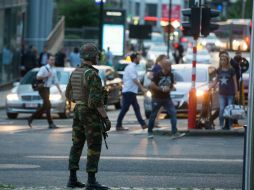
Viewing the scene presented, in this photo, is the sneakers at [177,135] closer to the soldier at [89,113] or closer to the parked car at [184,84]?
the parked car at [184,84]

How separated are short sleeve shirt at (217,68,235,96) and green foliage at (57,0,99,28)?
55.1 m

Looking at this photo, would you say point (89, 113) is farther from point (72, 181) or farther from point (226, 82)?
point (226, 82)

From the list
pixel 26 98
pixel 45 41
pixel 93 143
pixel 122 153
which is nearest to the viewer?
pixel 93 143

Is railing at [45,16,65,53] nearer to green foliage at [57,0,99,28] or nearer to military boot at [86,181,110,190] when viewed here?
green foliage at [57,0,99,28]

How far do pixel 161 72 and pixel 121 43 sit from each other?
2909 cm

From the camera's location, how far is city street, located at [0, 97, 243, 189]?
12.7 meters

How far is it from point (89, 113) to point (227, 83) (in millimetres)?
9610

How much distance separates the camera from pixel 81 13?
3027 inches

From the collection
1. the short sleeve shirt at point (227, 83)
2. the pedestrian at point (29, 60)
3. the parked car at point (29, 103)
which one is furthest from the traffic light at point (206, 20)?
the pedestrian at point (29, 60)

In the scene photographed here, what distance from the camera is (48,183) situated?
1227 cm

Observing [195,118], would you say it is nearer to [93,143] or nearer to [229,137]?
[229,137]

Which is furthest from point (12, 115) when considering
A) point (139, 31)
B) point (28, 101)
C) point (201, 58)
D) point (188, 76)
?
point (201, 58)

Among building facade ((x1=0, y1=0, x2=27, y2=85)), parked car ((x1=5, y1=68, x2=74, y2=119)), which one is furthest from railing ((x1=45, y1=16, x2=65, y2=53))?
parked car ((x1=5, y1=68, x2=74, y2=119))

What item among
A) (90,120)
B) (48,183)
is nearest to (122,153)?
(48,183)
